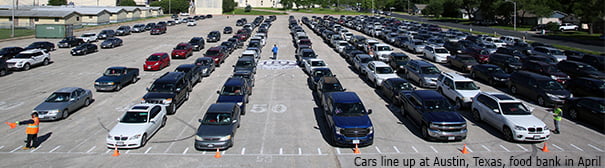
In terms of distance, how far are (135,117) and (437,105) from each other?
42.5 feet

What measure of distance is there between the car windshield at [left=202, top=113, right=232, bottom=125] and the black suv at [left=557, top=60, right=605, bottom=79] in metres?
25.1

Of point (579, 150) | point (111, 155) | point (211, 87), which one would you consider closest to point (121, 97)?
point (211, 87)

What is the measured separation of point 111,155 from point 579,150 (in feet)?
58.4

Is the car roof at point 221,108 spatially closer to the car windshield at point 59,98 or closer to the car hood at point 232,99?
the car hood at point 232,99

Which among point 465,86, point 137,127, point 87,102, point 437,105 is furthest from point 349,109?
point 87,102

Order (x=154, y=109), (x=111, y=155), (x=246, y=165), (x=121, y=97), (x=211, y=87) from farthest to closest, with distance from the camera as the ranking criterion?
(x=211, y=87) → (x=121, y=97) → (x=154, y=109) → (x=111, y=155) → (x=246, y=165)

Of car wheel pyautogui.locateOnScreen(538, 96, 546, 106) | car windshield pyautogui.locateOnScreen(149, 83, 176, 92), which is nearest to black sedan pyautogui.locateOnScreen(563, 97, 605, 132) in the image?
car wheel pyautogui.locateOnScreen(538, 96, 546, 106)

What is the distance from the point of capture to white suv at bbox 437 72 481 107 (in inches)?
812

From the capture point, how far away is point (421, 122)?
54.5 feet

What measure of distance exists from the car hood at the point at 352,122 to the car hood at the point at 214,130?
4211 mm

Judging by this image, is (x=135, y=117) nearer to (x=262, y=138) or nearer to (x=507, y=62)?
(x=262, y=138)

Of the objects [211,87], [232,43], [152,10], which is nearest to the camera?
[211,87]

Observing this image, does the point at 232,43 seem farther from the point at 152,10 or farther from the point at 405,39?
the point at 152,10

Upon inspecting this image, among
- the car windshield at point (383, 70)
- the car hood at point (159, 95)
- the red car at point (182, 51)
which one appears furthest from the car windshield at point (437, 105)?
the red car at point (182, 51)
